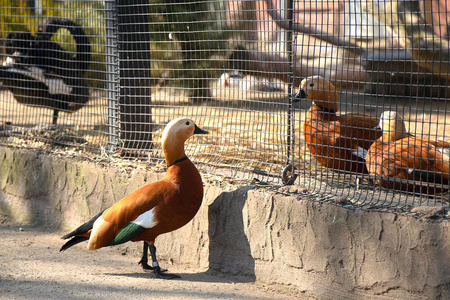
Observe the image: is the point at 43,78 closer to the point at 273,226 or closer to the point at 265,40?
the point at 265,40

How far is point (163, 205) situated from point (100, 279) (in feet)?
2.29

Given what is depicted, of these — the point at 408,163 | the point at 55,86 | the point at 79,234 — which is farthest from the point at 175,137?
the point at 55,86

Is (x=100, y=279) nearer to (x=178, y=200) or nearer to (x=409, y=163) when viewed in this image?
(x=178, y=200)

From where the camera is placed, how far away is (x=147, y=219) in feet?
11.1

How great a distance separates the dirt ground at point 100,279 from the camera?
328 cm

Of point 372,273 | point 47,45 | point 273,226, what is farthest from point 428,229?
point 47,45

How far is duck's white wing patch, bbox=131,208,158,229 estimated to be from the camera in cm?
338

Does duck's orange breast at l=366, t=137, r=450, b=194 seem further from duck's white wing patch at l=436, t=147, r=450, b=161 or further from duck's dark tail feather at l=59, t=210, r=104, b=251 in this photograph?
duck's dark tail feather at l=59, t=210, r=104, b=251

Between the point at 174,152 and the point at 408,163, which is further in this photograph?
the point at 174,152

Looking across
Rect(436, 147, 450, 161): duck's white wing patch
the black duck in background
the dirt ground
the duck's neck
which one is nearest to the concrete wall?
the dirt ground

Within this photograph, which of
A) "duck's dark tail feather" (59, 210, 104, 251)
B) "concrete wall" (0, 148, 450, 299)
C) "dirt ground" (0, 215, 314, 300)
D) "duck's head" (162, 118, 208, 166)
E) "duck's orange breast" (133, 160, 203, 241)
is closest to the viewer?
"concrete wall" (0, 148, 450, 299)

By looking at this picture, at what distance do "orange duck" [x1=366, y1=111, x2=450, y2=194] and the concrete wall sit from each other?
42 cm

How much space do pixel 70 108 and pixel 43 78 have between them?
0.45 m

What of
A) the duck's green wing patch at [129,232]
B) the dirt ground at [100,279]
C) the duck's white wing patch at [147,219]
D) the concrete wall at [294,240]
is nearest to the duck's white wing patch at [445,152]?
the concrete wall at [294,240]
